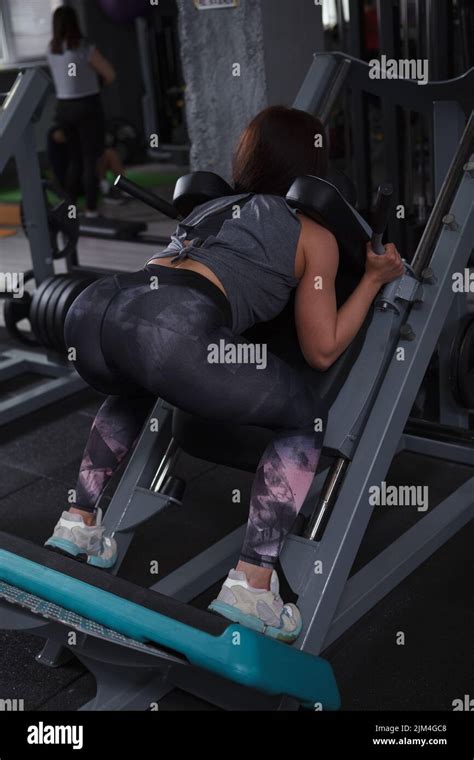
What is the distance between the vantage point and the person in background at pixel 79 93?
199 inches

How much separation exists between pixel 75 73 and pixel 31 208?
2425mm

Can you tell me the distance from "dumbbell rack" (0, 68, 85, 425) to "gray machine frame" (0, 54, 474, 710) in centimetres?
108

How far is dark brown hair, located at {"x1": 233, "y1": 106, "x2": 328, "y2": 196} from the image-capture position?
151 cm

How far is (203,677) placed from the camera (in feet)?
5.05

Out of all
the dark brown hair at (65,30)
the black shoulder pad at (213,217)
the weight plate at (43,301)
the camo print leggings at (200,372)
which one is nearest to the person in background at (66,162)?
the dark brown hair at (65,30)

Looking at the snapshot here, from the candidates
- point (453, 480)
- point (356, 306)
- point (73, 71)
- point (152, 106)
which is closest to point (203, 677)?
point (356, 306)

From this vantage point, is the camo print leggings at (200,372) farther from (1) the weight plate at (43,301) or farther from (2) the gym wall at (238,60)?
(2) the gym wall at (238,60)

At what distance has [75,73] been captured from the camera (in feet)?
16.7

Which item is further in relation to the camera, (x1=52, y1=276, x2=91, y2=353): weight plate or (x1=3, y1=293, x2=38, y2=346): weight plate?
(x1=3, y1=293, x2=38, y2=346): weight plate

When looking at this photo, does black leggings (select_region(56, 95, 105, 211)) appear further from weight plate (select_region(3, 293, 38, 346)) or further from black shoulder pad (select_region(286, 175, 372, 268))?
black shoulder pad (select_region(286, 175, 372, 268))

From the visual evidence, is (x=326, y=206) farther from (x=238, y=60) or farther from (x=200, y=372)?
(x=238, y=60)

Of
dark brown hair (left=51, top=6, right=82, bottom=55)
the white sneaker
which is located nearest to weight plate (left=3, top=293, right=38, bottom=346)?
the white sneaker
